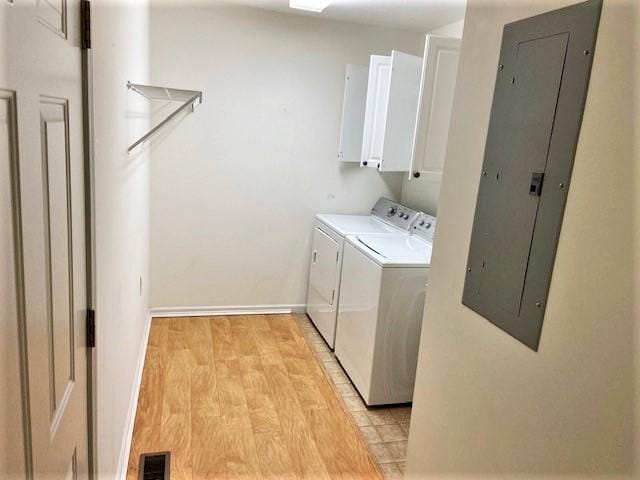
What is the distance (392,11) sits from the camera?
326 centimetres

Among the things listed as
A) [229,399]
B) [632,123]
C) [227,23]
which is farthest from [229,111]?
[632,123]

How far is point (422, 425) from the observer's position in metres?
1.88

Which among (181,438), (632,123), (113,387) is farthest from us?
(181,438)

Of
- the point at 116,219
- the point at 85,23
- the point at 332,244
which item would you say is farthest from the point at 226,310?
the point at 85,23

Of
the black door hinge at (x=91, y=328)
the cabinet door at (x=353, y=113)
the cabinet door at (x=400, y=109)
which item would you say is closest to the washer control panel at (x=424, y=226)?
the cabinet door at (x=400, y=109)

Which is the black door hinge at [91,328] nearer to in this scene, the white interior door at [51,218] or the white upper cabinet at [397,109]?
the white interior door at [51,218]

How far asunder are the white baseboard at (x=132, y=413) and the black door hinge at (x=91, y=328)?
898mm

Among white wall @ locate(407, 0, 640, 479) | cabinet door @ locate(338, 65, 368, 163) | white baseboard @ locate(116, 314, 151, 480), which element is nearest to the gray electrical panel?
white wall @ locate(407, 0, 640, 479)

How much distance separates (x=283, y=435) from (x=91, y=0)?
2.05 metres

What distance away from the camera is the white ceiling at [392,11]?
9.96 feet

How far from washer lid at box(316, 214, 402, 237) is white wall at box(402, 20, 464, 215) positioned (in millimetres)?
295

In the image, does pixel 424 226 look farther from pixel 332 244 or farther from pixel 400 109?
pixel 400 109

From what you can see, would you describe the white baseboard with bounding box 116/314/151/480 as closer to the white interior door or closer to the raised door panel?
the white interior door

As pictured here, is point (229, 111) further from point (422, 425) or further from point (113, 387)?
point (422, 425)
